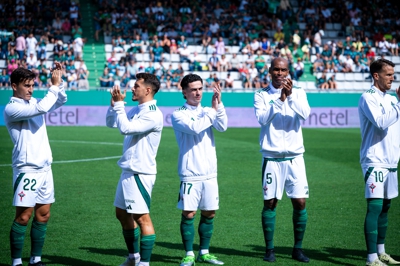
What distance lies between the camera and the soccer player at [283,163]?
745cm

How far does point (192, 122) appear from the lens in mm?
6926

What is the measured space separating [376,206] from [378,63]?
5.58ft

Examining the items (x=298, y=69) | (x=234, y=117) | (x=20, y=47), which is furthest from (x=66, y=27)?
(x=298, y=69)

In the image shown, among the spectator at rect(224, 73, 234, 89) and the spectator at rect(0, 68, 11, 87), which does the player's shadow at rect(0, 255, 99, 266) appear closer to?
the spectator at rect(0, 68, 11, 87)

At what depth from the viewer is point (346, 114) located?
28188 mm

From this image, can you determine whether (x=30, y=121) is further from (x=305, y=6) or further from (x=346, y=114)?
(x=305, y=6)

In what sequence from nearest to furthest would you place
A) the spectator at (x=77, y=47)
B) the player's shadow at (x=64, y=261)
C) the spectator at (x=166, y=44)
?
the player's shadow at (x=64, y=261), the spectator at (x=77, y=47), the spectator at (x=166, y=44)

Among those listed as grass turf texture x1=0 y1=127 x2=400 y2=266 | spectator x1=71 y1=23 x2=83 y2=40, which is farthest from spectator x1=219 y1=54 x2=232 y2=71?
grass turf texture x1=0 y1=127 x2=400 y2=266

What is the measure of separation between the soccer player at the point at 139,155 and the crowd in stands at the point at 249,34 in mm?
23049

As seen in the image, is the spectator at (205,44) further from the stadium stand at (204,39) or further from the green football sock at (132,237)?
the green football sock at (132,237)

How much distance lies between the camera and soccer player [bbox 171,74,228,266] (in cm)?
700

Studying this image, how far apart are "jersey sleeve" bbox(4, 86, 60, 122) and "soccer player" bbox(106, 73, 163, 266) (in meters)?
0.67

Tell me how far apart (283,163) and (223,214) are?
282 centimetres

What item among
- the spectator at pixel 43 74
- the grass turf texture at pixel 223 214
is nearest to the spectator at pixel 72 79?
the spectator at pixel 43 74
